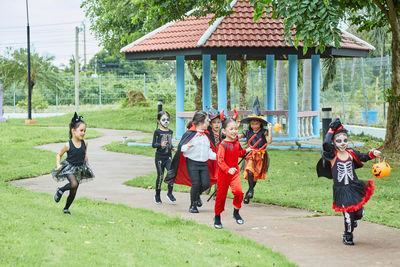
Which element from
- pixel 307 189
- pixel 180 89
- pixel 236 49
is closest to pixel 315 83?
pixel 236 49

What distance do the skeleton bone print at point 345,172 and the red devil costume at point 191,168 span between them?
2.32 m

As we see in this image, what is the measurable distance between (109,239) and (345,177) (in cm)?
290

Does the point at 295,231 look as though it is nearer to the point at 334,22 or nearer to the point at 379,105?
the point at 334,22

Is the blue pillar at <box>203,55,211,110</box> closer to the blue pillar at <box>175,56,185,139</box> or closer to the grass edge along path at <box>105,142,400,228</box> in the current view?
the blue pillar at <box>175,56,185,139</box>

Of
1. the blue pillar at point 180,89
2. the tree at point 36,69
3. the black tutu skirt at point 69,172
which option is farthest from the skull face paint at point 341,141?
the tree at point 36,69

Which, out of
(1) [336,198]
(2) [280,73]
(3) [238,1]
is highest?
(3) [238,1]

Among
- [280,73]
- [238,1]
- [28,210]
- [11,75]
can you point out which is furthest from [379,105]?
[11,75]

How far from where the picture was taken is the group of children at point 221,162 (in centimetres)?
753

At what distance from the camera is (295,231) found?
26.1 ft

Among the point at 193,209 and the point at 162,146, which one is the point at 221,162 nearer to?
the point at 193,209

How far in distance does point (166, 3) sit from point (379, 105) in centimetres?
1156

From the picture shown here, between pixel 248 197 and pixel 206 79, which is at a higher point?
pixel 206 79

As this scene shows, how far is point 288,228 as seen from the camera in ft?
26.7

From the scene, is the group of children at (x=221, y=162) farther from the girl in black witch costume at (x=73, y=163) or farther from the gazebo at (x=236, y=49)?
the gazebo at (x=236, y=49)
